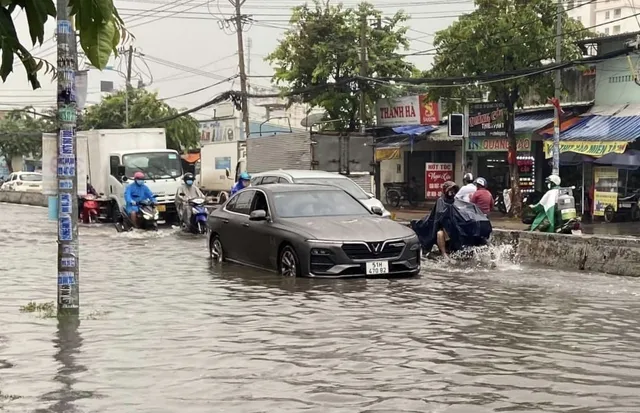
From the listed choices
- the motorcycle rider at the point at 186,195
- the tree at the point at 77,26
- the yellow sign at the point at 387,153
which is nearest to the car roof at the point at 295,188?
the motorcycle rider at the point at 186,195

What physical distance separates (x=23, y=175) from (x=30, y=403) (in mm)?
42683

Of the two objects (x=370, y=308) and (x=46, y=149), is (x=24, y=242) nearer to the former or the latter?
(x=46, y=149)

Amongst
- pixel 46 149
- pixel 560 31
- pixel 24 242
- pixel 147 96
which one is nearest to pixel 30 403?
pixel 46 149

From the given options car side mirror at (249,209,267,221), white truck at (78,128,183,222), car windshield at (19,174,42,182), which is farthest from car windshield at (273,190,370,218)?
car windshield at (19,174,42,182)

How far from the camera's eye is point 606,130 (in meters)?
23.5

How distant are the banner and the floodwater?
12.7 m

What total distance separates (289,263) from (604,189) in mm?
15919

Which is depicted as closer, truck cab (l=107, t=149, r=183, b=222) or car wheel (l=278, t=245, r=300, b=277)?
car wheel (l=278, t=245, r=300, b=277)

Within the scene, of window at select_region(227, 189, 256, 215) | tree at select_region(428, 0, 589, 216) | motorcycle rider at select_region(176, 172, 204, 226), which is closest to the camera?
window at select_region(227, 189, 256, 215)

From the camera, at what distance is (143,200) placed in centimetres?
2123

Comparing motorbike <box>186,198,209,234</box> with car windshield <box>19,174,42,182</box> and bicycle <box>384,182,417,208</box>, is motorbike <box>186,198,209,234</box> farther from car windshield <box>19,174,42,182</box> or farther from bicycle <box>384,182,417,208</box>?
car windshield <box>19,174,42,182</box>

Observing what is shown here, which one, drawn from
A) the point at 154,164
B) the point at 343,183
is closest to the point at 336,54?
the point at 154,164

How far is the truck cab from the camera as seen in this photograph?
24.2 meters

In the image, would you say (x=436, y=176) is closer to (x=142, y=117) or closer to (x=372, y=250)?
(x=372, y=250)
